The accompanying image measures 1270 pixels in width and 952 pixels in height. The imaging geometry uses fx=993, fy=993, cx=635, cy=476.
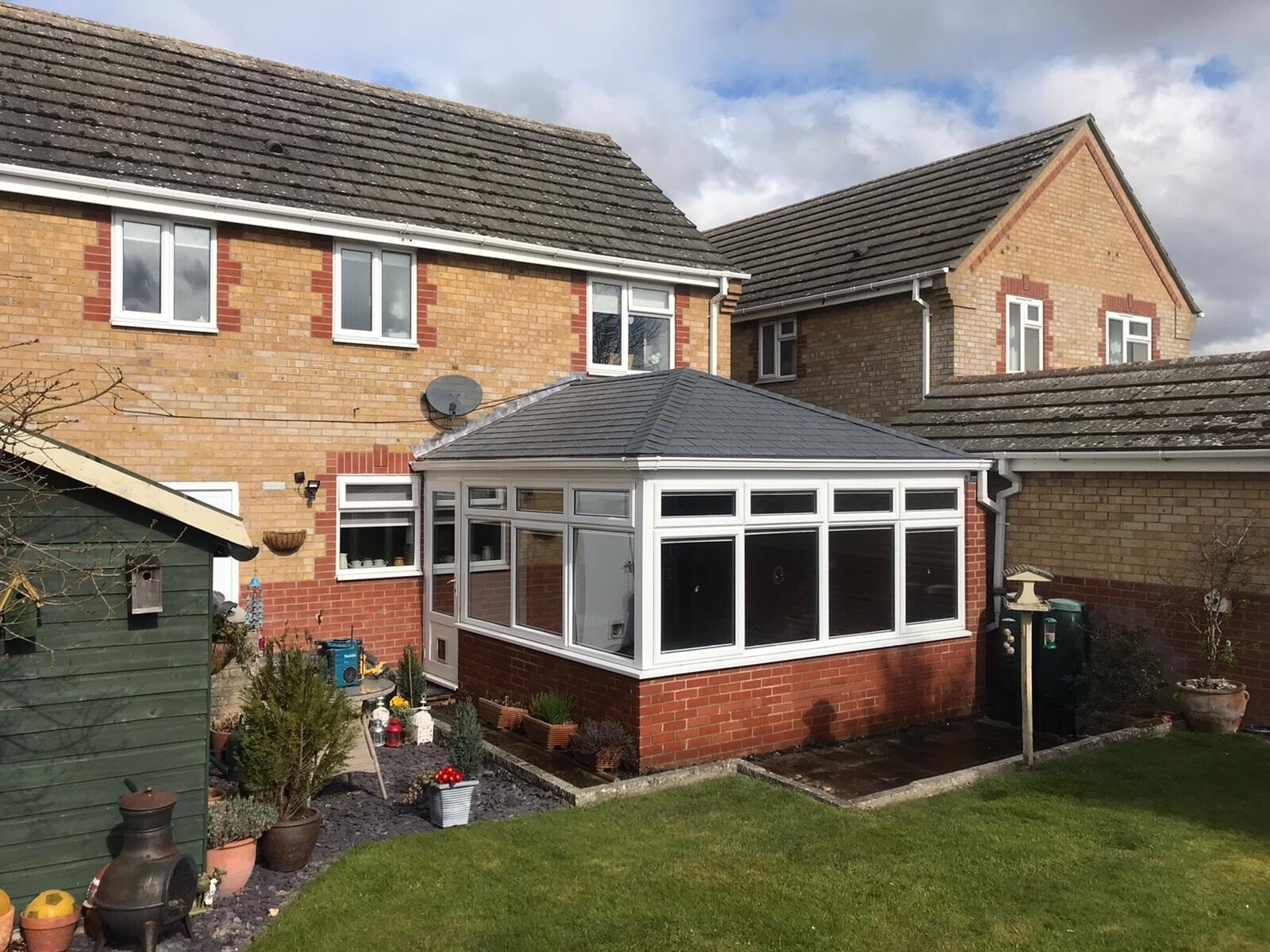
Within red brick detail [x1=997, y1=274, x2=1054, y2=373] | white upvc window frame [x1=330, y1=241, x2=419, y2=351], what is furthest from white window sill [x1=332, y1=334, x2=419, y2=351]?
red brick detail [x1=997, y1=274, x2=1054, y2=373]

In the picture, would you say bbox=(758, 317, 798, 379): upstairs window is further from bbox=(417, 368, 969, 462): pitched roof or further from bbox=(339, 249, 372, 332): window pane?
bbox=(339, 249, 372, 332): window pane

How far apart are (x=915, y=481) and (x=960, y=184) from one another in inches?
389

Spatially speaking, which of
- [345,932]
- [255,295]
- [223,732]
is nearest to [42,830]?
[345,932]

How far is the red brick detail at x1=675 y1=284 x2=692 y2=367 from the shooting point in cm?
1497

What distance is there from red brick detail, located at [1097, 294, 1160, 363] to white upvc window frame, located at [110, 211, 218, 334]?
15227mm

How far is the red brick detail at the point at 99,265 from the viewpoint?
10.9m

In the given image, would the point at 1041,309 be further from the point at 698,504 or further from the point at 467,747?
the point at 467,747

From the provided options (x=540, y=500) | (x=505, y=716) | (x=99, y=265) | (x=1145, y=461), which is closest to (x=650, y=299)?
(x=540, y=500)

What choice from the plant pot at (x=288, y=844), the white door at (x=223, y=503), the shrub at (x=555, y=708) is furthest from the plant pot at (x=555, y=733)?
the white door at (x=223, y=503)

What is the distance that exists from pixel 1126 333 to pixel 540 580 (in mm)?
14197

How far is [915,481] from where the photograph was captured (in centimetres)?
1086

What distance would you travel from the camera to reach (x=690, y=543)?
9188 mm

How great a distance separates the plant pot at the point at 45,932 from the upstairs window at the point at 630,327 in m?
9.93

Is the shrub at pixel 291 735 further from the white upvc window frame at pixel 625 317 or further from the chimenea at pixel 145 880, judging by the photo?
the white upvc window frame at pixel 625 317
